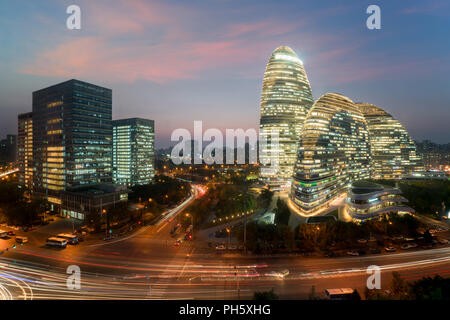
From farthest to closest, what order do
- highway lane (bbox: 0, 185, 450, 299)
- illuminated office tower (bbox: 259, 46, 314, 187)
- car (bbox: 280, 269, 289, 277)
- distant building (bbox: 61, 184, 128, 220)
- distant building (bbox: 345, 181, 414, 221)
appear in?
illuminated office tower (bbox: 259, 46, 314, 187), distant building (bbox: 61, 184, 128, 220), distant building (bbox: 345, 181, 414, 221), car (bbox: 280, 269, 289, 277), highway lane (bbox: 0, 185, 450, 299)

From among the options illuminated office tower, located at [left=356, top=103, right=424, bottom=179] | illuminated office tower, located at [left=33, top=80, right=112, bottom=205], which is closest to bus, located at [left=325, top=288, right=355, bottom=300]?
illuminated office tower, located at [left=33, top=80, right=112, bottom=205]

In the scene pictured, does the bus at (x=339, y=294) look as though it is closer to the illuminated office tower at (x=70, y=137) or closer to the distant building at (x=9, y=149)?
the illuminated office tower at (x=70, y=137)

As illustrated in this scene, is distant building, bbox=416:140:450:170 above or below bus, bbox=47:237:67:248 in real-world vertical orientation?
above

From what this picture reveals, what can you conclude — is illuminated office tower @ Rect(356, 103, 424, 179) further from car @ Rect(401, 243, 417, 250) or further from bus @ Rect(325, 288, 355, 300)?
bus @ Rect(325, 288, 355, 300)

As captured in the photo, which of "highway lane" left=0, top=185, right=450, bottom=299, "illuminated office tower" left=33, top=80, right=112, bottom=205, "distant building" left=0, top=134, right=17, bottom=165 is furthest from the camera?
"distant building" left=0, top=134, right=17, bottom=165

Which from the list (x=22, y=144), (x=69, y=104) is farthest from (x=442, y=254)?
(x=22, y=144)

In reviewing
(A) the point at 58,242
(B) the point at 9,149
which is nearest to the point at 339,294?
(A) the point at 58,242
